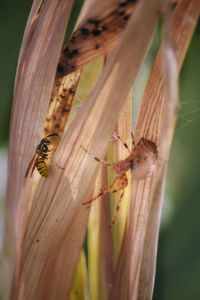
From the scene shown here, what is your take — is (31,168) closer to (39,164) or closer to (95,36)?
(39,164)

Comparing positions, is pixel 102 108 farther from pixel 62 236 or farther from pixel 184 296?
pixel 184 296

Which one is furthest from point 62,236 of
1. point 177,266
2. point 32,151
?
point 177,266

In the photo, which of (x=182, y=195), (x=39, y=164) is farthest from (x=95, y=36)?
(x=182, y=195)

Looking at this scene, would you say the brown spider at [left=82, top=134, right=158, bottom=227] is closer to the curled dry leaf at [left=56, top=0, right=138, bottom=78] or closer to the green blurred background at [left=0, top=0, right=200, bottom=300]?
the curled dry leaf at [left=56, top=0, right=138, bottom=78]

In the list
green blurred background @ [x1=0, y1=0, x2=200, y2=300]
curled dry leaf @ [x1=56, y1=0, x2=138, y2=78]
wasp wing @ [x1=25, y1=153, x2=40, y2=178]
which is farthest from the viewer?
green blurred background @ [x1=0, y1=0, x2=200, y2=300]

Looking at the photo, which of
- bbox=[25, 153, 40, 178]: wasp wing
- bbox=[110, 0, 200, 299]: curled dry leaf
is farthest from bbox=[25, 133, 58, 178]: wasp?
bbox=[110, 0, 200, 299]: curled dry leaf
